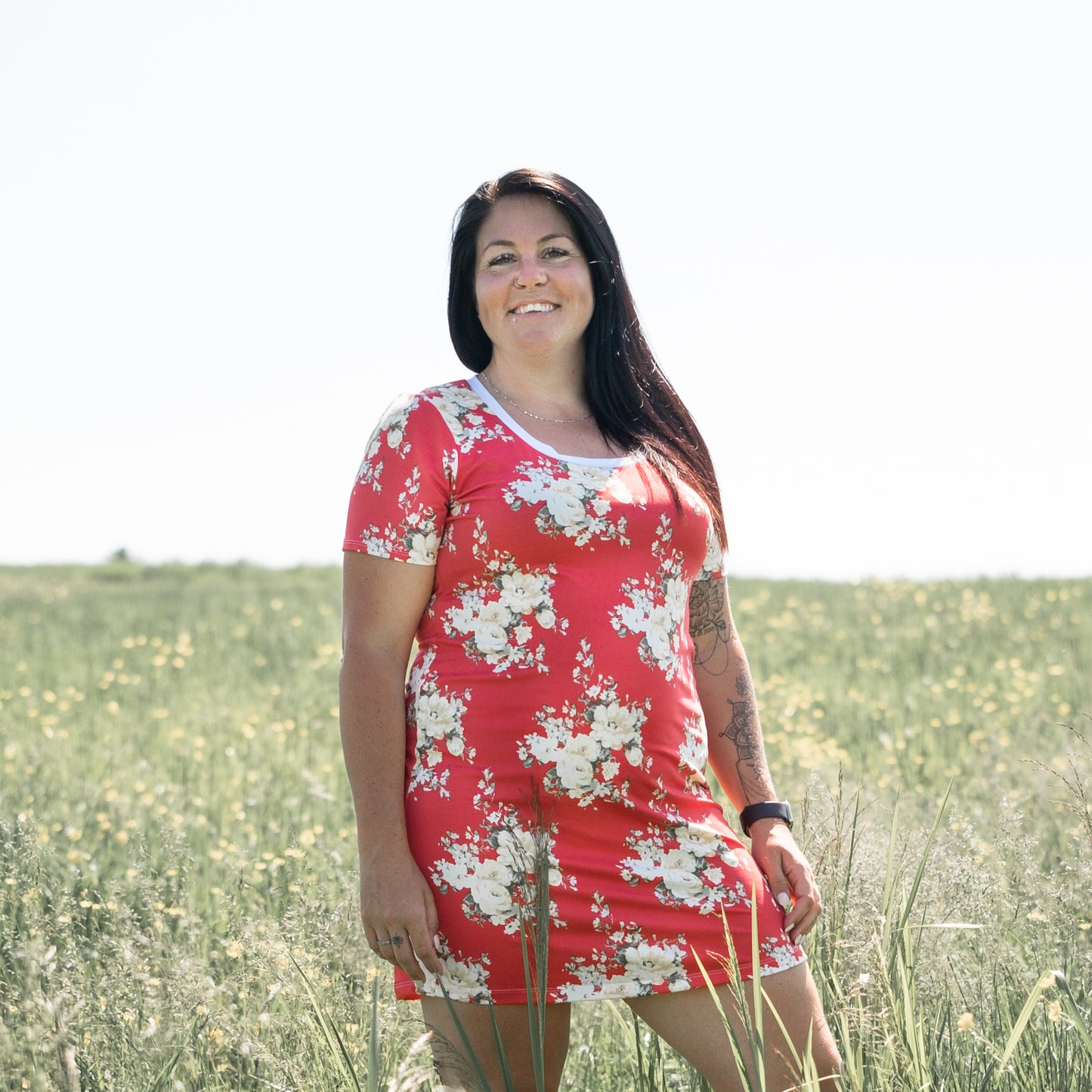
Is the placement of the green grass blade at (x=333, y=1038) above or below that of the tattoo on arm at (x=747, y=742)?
below

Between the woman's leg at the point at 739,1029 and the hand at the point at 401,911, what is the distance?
394 millimetres

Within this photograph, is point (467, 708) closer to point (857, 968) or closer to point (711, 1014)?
point (711, 1014)

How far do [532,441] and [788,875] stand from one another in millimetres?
995

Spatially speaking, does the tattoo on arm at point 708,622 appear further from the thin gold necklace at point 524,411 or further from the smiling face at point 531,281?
the smiling face at point 531,281

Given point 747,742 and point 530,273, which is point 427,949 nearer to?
point 747,742

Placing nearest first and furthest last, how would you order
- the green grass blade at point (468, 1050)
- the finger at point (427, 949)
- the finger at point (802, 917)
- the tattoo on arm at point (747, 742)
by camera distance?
the green grass blade at point (468, 1050) → the finger at point (427, 949) → the finger at point (802, 917) → the tattoo on arm at point (747, 742)

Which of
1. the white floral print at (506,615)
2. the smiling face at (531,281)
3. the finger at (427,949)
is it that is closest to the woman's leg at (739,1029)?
the finger at (427,949)

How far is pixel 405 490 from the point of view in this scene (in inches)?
90.7

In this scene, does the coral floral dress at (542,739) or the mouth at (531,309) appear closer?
the coral floral dress at (542,739)

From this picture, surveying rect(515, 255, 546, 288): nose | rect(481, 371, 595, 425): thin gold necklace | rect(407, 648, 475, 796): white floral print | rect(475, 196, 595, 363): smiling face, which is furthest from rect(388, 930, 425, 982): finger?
rect(515, 255, 546, 288): nose

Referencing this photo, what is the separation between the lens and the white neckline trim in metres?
2.42

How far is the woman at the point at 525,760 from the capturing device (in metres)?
2.26

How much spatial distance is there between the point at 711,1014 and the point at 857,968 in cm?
57

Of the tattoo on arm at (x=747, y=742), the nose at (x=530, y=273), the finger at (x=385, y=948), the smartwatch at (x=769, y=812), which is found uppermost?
the nose at (x=530, y=273)
